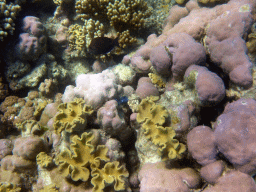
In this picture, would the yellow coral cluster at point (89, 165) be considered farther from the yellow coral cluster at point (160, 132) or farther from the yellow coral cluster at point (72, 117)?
the yellow coral cluster at point (160, 132)

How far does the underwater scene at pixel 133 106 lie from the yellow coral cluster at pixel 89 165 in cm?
2

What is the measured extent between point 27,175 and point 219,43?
4414 millimetres

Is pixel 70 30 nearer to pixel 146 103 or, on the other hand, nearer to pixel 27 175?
pixel 146 103

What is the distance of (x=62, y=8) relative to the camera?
4863mm

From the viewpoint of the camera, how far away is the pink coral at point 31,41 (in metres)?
4.07

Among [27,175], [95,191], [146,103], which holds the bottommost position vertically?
[27,175]

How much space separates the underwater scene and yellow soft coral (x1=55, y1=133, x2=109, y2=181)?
0.02 m

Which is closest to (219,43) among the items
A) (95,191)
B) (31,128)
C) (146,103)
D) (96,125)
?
(146,103)

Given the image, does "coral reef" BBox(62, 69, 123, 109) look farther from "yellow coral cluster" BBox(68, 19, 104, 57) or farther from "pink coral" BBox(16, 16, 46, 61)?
"pink coral" BBox(16, 16, 46, 61)

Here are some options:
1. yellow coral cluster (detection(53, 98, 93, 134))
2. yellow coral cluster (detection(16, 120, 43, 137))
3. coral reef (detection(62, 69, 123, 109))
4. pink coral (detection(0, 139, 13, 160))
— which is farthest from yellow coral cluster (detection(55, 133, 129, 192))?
pink coral (detection(0, 139, 13, 160))

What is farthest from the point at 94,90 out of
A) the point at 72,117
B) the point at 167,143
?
the point at 167,143

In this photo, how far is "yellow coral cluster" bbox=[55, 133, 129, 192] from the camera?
247 cm

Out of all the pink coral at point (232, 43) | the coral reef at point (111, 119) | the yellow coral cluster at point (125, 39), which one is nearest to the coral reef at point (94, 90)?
the coral reef at point (111, 119)

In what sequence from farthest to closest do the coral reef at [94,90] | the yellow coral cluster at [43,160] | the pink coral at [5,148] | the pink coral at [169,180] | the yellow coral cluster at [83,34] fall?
the yellow coral cluster at [83,34] → the pink coral at [5,148] → the coral reef at [94,90] → the yellow coral cluster at [43,160] → the pink coral at [169,180]
